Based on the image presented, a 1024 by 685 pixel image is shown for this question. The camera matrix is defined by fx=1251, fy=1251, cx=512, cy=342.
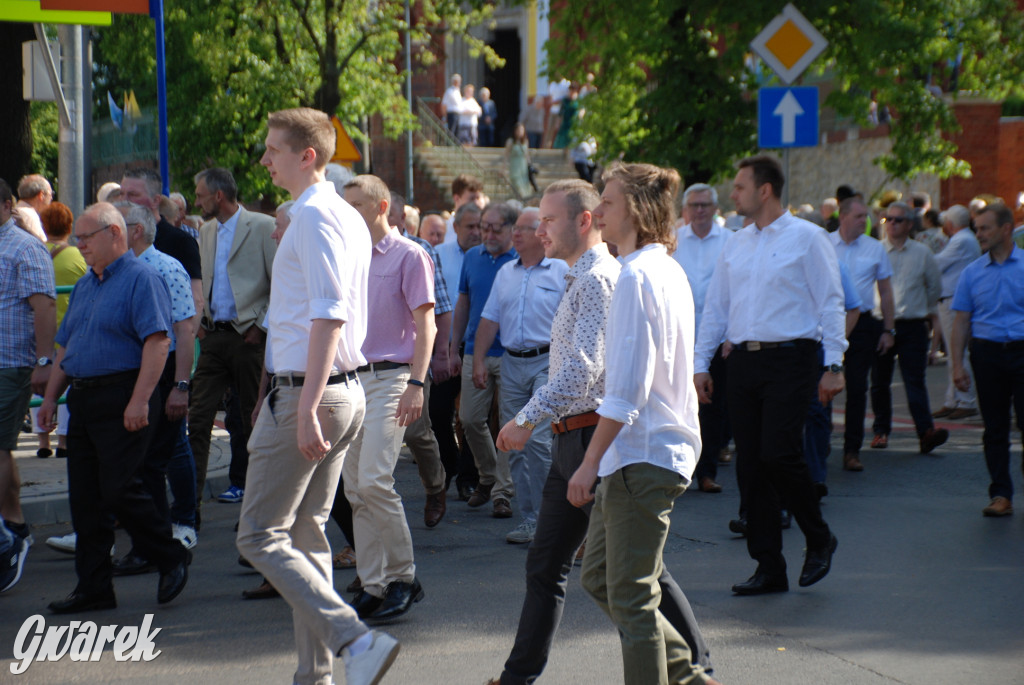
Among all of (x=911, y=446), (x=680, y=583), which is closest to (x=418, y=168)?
(x=911, y=446)

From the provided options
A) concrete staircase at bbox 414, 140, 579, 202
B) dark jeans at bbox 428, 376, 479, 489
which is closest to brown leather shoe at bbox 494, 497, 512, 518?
dark jeans at bbox 428, 376, 479, 489

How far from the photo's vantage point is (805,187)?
2600cm

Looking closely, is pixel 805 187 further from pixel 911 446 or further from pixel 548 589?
pixel 548 589

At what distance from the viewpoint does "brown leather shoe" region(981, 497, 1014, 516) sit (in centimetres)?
796

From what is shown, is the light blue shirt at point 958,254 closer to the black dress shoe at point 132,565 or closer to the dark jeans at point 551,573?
the black dress shoe at point 132,565

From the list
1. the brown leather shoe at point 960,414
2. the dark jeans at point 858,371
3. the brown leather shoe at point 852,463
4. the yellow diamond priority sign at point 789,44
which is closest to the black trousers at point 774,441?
the brown leather shoe at point 852,463

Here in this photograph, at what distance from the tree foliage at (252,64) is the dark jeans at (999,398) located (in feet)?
46.0

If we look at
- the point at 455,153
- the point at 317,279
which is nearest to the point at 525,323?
the point at 317,279

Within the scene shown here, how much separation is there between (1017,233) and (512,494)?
31.0ft

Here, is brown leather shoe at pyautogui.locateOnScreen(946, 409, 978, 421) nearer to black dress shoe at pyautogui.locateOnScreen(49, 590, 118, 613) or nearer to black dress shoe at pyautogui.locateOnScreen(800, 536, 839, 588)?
black dress shoe at pyautogui.locateOnScreen(800, 536, 839, 588)

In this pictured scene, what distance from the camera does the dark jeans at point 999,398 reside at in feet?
26.3

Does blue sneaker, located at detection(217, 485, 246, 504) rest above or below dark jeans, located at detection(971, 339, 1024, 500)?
below

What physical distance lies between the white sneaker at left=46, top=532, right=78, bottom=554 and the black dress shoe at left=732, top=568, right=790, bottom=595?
3714 mm

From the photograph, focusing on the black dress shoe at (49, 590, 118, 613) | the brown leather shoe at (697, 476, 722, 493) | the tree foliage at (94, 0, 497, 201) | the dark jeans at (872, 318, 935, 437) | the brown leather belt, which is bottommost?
the brown leather shoe at (697, 476, 722, 493)
